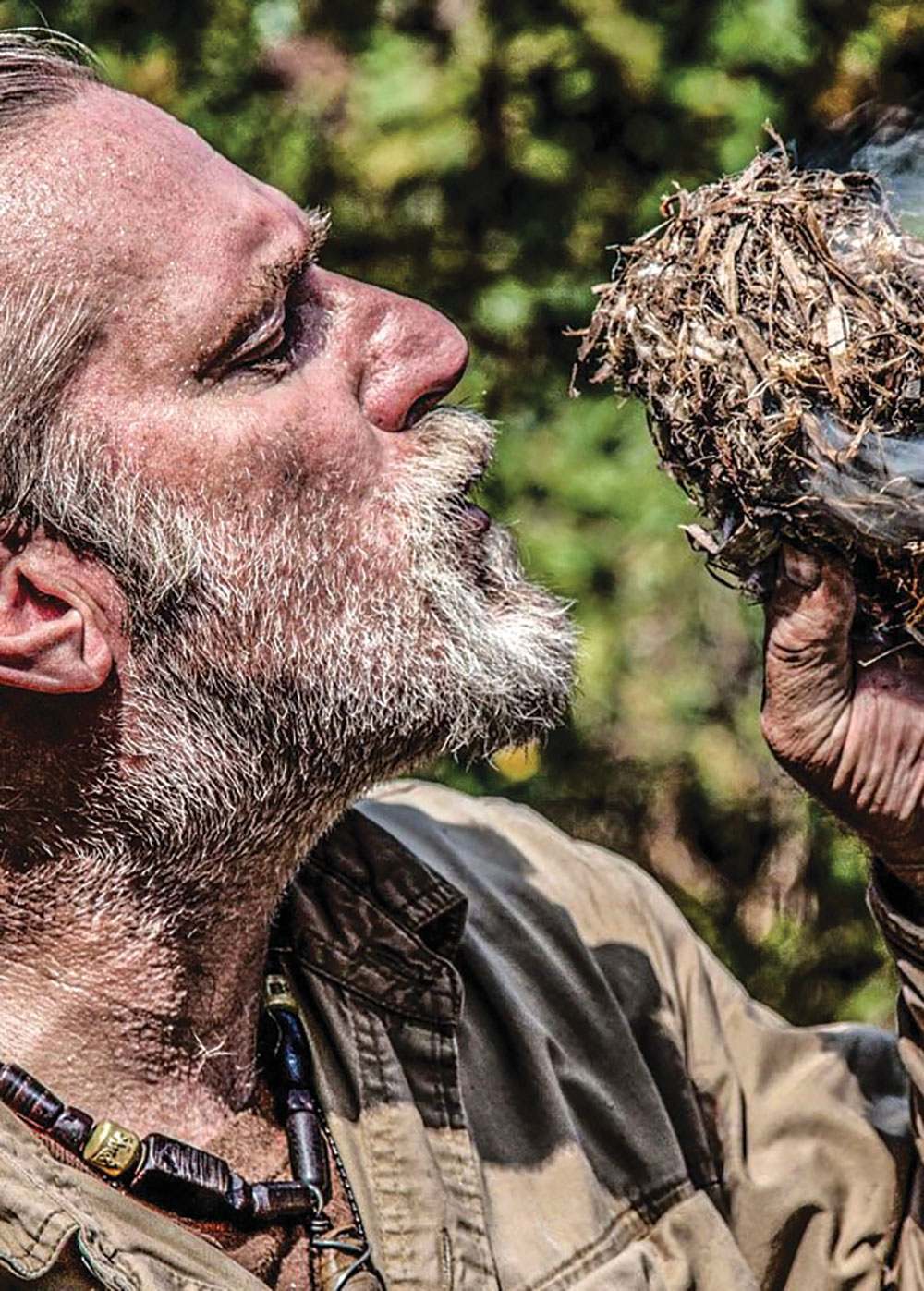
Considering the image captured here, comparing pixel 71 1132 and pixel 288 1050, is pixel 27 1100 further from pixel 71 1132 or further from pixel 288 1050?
pixel 288 1050

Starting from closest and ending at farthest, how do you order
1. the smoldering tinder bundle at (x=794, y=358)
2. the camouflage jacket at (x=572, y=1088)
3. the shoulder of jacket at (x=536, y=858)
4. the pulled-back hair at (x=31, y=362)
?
the smoldering tinder bundle at (x=794, y=358), the pulled-back hair at (x=31, y=362), the camouflage jacket at (x=572, y=1088), the shoulder of jacket at (x=536, y=858)

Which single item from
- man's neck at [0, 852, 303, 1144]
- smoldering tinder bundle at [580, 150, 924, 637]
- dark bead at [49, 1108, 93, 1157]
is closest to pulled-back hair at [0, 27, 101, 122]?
smoldering tinder bundle at [580, 150, 924, 637]

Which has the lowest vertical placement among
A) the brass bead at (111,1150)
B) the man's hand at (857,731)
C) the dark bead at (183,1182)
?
the dark bead at (183,1182)

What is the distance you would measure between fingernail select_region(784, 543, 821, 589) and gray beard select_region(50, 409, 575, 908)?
0.37m

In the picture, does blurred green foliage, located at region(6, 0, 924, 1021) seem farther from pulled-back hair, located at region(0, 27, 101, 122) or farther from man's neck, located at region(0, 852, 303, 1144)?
man's neck, located at region(0, 852, 303, 1144)

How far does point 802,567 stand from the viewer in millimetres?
2096

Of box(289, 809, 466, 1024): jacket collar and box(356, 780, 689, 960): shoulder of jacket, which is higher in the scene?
box(289, 809, 466, 1024): jacket collar

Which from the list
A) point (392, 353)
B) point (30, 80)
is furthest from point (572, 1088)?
point (30, 80)

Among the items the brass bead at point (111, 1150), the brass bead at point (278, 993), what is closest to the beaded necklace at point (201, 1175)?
the brass bead at point (111, 1150)

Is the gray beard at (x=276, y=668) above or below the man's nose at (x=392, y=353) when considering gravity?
below

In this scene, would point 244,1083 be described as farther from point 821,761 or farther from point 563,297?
point 563,297

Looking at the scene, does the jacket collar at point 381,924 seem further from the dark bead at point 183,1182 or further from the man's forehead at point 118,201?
the man's forehead at point 118,201

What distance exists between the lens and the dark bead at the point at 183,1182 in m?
2.16

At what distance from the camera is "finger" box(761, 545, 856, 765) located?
6.88ft
